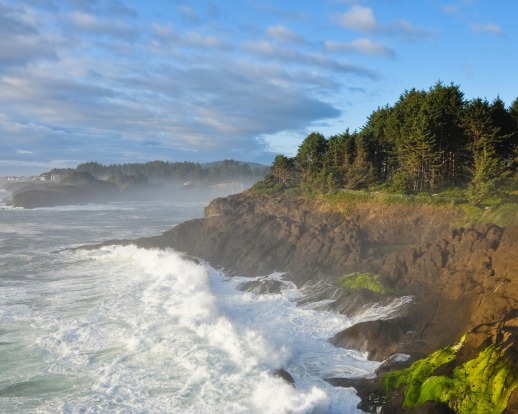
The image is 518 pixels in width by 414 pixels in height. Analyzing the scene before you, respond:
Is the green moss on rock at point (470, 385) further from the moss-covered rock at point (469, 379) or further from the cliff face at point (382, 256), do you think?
the cliff face at point (382, 256)

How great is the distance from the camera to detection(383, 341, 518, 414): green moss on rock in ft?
41.9

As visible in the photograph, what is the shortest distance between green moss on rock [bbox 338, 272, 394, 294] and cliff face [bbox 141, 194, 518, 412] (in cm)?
54

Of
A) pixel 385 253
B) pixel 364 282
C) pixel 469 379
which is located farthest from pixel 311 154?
pixel 469 379

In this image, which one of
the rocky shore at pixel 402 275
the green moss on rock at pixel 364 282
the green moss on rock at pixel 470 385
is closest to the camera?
the green moss on rock at pixel 470 385

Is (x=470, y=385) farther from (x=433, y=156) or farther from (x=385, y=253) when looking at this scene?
(x=433, y=156)

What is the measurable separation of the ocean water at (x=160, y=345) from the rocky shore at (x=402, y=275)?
5.92 ft

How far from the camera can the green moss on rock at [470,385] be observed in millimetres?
12773

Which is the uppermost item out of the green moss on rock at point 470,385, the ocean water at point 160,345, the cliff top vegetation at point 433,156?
the cliff top vegetation at point 433,156

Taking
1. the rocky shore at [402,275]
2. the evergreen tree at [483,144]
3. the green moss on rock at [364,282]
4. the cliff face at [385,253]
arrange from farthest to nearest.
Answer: the evergreen tree at [483,144] → the green moss on rock at [364,282] → the cliff face at [385,253] → the rocky shore at [402,275]

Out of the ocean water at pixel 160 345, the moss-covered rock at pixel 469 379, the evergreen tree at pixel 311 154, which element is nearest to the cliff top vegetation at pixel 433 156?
the evergreen tree at pixel 311 154

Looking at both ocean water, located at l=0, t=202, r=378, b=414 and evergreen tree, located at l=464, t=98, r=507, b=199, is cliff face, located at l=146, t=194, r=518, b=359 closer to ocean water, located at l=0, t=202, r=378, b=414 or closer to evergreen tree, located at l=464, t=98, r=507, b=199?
ocean water, located at l=0, t=202, r=378, b=414

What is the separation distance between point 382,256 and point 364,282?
189 inches

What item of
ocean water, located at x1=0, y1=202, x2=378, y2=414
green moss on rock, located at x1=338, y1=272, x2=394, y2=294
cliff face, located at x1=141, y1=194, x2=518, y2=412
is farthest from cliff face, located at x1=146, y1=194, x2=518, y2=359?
ocean water, located at x1=0, y1=202, x2=378, y2=414

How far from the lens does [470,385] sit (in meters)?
13.5
